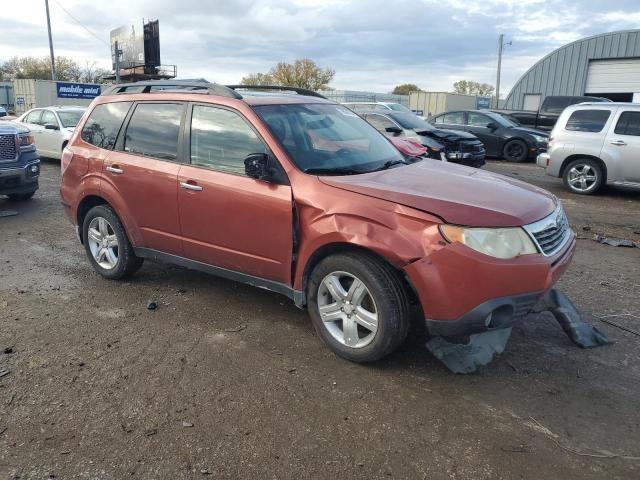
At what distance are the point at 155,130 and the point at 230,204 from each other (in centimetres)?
120

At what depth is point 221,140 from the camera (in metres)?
4.26

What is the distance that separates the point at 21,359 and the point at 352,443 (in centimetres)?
243

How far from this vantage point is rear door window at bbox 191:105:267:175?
4098 mm

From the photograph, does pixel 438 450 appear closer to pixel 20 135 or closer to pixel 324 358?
pixel 324 358

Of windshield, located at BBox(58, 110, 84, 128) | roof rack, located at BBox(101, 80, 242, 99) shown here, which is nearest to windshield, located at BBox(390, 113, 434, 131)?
windshield, located at BBox(58, 110, 84, 128)

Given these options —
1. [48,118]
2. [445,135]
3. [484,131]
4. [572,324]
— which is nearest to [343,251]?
[572,324]

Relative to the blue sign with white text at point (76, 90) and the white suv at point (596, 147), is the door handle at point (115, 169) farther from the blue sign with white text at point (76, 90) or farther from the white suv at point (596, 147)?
the blue sign with white text at point (76, 90)

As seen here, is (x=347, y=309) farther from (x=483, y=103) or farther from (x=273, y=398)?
(x=483, y=103)

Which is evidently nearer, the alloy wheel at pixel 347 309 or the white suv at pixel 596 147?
the alloy wheel at pixel 347 309

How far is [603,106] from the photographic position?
33.8ft

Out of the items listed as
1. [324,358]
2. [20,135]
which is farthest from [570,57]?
[324,358]

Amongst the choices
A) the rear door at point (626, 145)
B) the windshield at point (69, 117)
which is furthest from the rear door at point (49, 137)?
the rear door at point (626, 145)

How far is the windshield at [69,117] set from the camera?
13.6 meters

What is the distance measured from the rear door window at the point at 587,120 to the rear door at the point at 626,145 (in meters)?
0.24
